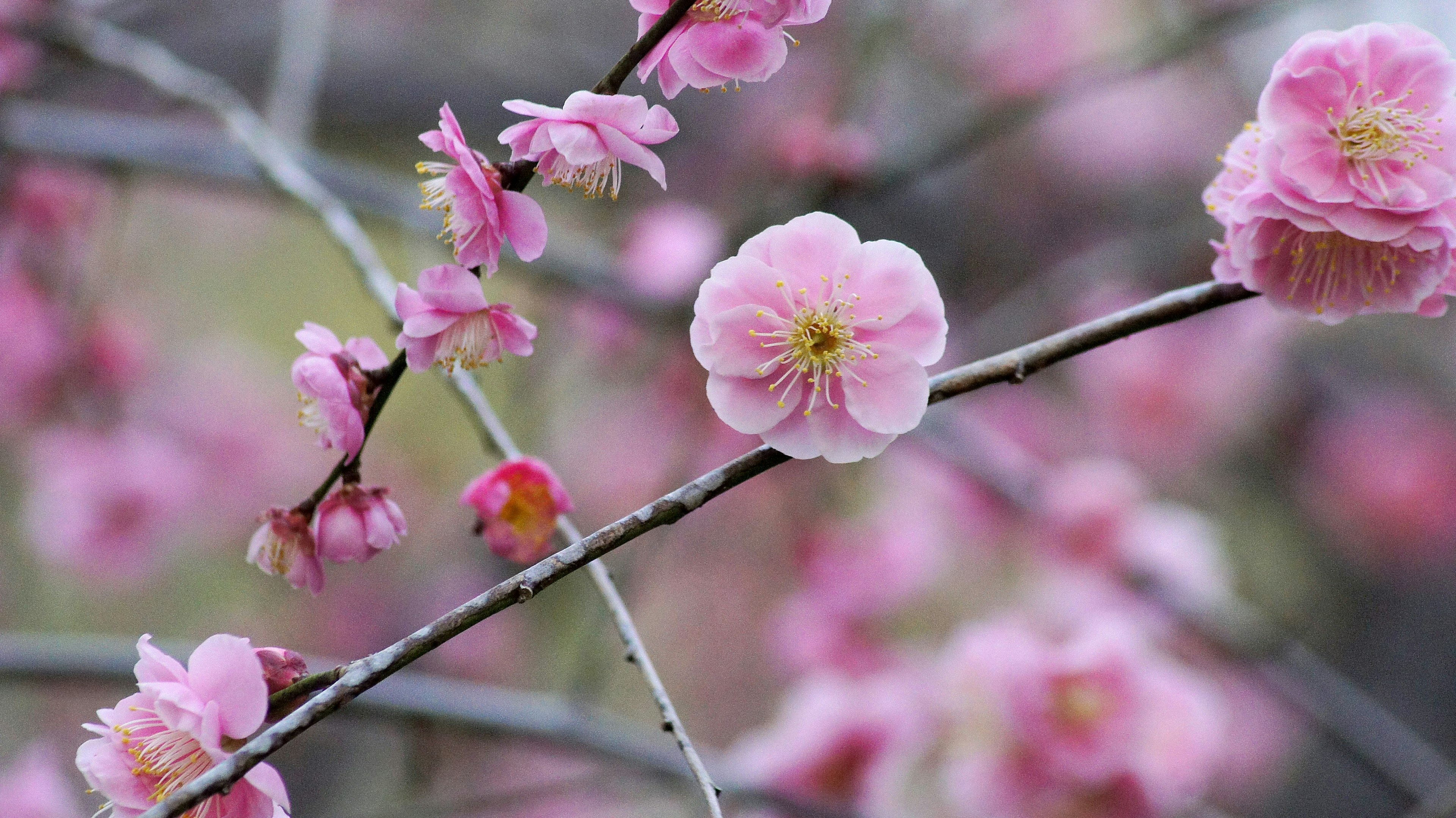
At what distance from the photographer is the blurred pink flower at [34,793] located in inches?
48.6

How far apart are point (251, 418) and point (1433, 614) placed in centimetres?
270

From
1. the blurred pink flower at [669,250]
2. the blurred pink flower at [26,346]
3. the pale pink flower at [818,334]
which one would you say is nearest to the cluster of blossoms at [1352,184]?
the pale pink flower at [818,334]

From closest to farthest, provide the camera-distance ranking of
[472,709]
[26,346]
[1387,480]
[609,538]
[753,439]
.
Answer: [609,538]
[472,709]
[26,346]
[753,439]
[1387,480]

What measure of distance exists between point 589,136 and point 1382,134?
412mm

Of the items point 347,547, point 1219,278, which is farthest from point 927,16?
point 347,547

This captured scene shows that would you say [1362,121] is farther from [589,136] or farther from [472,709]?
[472,709]

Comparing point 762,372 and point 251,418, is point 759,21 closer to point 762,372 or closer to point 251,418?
point 762,372

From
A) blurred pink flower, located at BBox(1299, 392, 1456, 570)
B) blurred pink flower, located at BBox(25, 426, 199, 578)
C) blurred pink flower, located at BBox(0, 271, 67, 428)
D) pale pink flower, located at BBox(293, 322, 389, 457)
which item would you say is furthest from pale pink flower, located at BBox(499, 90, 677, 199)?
blurred pink flower, located at BBox(1299, 392, 1456, 570)

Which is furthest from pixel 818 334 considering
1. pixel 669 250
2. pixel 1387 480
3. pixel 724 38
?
pixel 1387 480

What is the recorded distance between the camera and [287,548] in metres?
0.54

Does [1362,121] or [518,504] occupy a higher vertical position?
[518,504]

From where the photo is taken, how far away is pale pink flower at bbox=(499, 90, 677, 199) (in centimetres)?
48

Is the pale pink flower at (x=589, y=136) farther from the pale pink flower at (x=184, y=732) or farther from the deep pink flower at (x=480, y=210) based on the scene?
the pale pink flower at (x=184, y=732)

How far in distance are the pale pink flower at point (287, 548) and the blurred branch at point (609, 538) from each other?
0.32ft
